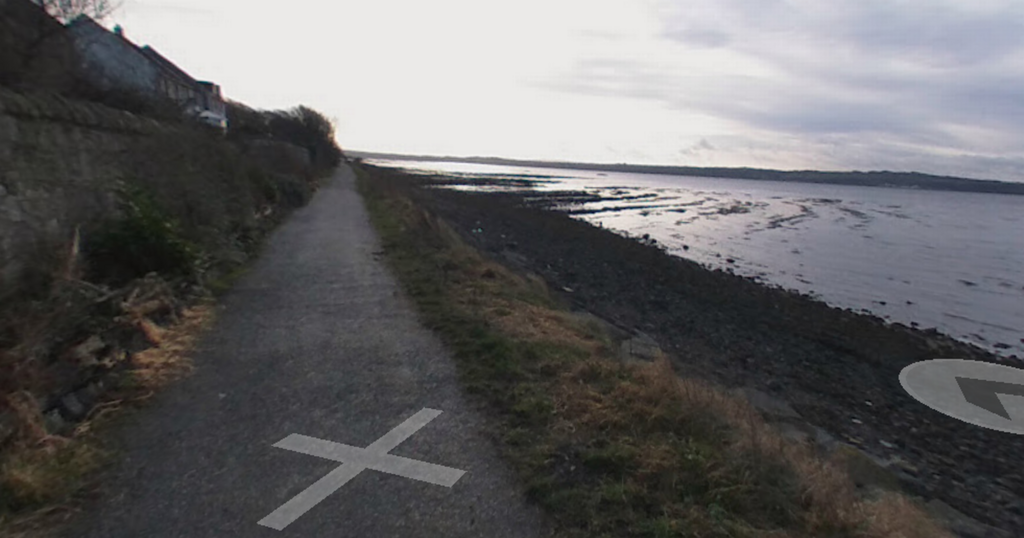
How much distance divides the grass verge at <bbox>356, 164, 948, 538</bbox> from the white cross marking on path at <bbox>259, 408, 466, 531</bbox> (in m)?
0.60

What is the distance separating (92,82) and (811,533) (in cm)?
1056

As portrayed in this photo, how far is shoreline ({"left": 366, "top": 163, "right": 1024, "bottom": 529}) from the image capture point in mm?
7418

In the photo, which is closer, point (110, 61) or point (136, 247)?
point (136, 247)

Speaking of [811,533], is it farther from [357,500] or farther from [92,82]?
[92,82]

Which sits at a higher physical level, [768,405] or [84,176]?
[84,176]

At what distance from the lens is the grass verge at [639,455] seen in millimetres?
3469

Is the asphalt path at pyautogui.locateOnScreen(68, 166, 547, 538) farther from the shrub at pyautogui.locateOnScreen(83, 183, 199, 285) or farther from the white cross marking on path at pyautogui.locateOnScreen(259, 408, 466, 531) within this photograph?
the shrub at pyautogui.locateOnScreen(83, 183, 199, 285)

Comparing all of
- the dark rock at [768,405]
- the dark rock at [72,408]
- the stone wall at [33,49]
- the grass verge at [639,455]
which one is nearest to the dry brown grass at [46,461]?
the dark rock at [72,408]

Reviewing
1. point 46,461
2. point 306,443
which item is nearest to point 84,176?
point 46,461

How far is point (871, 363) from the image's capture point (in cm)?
1255

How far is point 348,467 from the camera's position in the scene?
3936 millimetres

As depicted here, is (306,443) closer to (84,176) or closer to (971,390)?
(84,176)

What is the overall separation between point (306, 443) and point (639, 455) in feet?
7.66

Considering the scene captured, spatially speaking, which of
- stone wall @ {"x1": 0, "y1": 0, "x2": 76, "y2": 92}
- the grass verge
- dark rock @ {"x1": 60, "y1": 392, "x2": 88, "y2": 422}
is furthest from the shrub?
the grass verge
